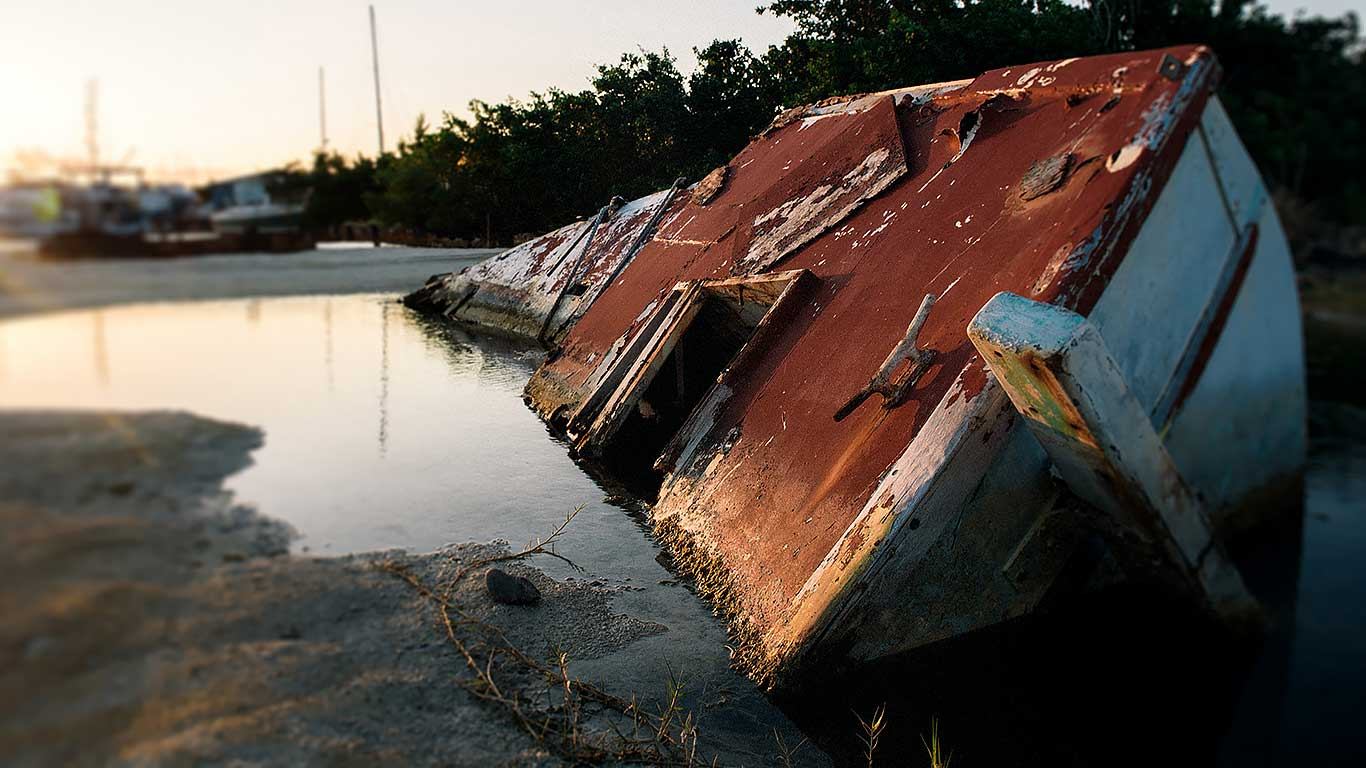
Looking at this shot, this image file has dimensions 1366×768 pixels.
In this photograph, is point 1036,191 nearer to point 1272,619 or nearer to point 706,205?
point 1272,619

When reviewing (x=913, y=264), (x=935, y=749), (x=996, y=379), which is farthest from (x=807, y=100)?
(x=935, y=749)

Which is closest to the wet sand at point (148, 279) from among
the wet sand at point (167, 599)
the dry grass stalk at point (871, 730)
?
the wet sand at point (167, 599)

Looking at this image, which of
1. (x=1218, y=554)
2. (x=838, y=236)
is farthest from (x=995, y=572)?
(x=838, y=236)

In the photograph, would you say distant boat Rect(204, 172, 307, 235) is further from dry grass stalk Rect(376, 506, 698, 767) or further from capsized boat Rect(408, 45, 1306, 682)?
capsized boat Rect(408, 45, 1306, 682)

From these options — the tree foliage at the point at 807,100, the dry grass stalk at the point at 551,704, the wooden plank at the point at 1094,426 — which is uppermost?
the tree foliage at the point at 807,100

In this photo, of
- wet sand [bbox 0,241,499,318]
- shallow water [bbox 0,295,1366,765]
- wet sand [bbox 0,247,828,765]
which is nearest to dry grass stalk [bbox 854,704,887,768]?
shallow water [bbox 0,295,1366,765]

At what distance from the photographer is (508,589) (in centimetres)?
293

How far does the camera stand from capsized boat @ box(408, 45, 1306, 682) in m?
2.41

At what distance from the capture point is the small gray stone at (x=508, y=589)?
292cm

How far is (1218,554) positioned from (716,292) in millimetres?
2681

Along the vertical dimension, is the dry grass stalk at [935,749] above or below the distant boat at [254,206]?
below

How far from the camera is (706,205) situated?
6.46 metres

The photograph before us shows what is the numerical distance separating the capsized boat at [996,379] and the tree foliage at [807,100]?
1.54 m

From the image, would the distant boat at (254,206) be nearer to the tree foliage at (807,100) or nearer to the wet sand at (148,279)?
the wet sand at (148,279)
